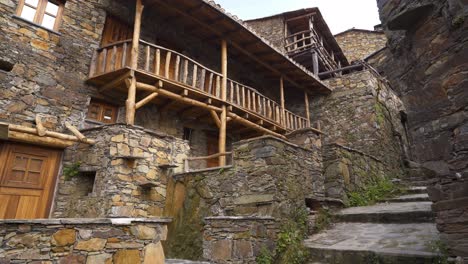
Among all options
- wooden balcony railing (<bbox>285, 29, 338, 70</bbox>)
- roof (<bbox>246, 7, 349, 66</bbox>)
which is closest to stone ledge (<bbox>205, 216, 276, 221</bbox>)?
wooden balcony railing (<bbox>285, 29, 338, 70</bbox>)

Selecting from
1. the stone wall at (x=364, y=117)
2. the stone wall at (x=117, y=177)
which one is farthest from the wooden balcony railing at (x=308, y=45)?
the stone wall at (x=117, y=177)

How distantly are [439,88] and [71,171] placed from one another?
21.5 ft

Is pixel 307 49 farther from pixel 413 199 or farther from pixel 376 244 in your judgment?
pixel 376 244

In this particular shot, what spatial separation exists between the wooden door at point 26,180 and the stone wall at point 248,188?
2.61 m

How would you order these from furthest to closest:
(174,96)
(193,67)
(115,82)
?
(193,67)
(174,96)
(115,82)

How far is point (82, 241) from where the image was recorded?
2646 millimetres

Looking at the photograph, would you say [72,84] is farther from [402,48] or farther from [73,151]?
[402,48]

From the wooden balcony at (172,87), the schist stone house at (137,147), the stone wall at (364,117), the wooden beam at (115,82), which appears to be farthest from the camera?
the stone wall at (364,117)

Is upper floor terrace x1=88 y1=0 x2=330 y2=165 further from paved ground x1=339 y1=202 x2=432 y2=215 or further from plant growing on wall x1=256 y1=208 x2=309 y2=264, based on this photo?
paved ground x1=339 y1=202 x2=432 y2=215

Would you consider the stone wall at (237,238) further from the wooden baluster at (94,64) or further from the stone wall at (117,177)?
the wooden baluster at (94,64)

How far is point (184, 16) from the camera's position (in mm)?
8430

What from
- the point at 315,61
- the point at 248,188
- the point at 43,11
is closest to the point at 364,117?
the point at 315,61

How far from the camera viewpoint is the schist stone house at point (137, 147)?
3.90m

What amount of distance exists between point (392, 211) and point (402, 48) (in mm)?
3061
